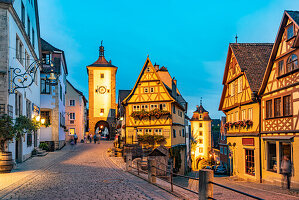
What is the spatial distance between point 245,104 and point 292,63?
6476 millimetres

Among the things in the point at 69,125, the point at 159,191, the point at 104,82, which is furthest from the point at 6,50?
the point at 104,82

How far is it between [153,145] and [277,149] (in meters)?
16.9

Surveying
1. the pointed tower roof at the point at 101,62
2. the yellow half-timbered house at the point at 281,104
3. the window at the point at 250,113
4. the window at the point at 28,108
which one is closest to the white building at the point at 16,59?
the window at the point at 28,108

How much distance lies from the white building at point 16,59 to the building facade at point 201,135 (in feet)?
164

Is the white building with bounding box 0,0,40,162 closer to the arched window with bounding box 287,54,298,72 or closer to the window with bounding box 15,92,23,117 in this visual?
Result: the window with bounding box 15,92,23,117

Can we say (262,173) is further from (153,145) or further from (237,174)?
(153,145)

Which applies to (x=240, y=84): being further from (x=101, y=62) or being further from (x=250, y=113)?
(x=101, y=62)

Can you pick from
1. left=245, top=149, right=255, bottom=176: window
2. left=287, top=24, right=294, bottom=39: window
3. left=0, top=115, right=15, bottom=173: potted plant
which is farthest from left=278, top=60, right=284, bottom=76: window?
left=0, top=115, right=15, bottom=173: potted plant

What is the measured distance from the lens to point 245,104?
2347cm

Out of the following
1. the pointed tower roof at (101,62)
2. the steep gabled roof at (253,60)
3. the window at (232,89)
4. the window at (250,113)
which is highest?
the pointed tower roof at (101,62)

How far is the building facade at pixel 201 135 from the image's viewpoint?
7125 centimetres

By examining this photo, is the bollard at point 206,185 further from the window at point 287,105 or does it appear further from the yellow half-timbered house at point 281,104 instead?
the window at point 287,105

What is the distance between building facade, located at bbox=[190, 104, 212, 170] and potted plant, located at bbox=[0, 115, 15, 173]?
57849 millimetres

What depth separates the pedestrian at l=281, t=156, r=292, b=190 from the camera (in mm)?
16000
